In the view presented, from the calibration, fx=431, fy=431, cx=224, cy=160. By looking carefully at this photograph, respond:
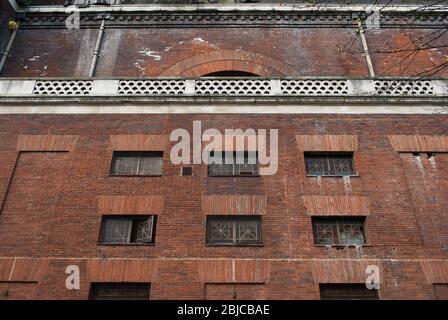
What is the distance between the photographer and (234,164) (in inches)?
445

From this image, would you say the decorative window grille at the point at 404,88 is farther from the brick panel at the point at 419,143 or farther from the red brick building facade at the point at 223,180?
the brick panel at the point at 419,143

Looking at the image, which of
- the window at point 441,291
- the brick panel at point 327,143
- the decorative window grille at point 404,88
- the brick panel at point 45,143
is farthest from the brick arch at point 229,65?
the window at point 441,291

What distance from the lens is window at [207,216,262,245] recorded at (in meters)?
10.2

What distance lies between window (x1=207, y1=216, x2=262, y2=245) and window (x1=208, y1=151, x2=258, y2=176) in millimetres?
1219

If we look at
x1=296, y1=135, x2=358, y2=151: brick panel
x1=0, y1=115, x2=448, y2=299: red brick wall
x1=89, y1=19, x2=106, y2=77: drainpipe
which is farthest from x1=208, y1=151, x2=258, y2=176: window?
x1=89, y1=19, x2=106, y2=77: drainpipe

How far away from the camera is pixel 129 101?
12.0 metres

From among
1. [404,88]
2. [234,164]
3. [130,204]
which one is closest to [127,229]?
[130,204]

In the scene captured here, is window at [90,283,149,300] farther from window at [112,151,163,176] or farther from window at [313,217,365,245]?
window at [313,217,365,245]

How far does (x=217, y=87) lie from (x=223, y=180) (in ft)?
9.61

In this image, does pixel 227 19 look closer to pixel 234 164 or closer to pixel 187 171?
pixel 234 164

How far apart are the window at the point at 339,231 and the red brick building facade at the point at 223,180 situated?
157mm

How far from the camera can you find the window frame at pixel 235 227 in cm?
1010
